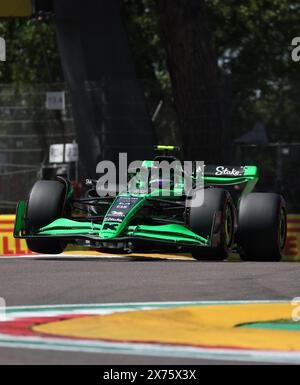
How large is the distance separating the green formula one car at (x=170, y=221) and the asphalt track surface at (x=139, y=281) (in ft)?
0.87

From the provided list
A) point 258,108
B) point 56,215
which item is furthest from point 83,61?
point 56,215

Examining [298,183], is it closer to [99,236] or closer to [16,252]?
[16,252]

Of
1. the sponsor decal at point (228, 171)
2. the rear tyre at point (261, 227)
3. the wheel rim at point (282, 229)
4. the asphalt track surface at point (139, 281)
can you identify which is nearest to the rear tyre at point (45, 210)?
the asphalt track surface at point (139, 281)

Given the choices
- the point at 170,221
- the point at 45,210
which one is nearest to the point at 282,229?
the point at 170,221

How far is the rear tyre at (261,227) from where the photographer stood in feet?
46.0

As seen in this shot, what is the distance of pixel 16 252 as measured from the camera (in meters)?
16.2

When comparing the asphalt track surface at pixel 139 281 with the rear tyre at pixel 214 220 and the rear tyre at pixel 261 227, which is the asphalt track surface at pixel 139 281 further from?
the rear tyre at pixel 261 227

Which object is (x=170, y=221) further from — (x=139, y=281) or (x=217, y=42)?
(x=217, y=42)

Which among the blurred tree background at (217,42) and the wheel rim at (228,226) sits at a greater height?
the blurred tree background at (217,42)

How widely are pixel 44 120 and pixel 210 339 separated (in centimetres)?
1570

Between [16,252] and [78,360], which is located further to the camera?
[16,252]

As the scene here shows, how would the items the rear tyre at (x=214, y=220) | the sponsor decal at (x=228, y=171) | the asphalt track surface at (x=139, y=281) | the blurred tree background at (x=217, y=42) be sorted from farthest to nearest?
1. the blurred tree background at (x=217, y=42)
2. the sponsor decal at (x=228, y=171)
3. the rear tyre at (x=214, y=220)
4. the asphalt track surface at (x=139, y=281)

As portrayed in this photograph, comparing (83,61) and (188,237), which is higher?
(83,61)

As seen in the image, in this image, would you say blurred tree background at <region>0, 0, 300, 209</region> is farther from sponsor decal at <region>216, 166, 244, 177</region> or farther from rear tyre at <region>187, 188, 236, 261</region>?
rear tyre at <region>187, 188, 236, 261</region>
